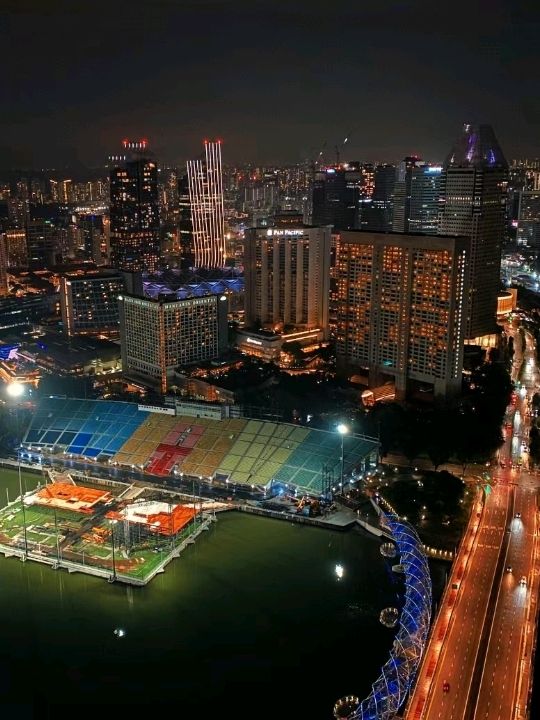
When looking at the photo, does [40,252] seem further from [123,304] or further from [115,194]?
[123,304]

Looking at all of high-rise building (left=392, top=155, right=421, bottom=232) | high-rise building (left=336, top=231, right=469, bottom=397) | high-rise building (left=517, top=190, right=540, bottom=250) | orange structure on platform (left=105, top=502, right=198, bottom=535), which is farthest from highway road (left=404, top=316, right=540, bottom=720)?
high-rise building (left=517, top=190, right=540, bottom=250)

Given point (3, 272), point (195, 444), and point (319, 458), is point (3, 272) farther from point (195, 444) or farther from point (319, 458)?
point (319, 458)

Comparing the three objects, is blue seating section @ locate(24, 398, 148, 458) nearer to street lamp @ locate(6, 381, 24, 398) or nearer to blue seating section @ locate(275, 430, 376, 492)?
street lamp @ locate(6, 381, 24, 398)

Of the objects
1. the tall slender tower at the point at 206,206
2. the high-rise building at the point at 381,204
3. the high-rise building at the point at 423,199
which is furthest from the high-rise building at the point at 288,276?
the high-rise building at the point at 381,204

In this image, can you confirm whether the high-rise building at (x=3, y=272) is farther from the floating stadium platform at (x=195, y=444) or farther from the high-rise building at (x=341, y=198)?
the floating stadium platform at (x=195, y=444)

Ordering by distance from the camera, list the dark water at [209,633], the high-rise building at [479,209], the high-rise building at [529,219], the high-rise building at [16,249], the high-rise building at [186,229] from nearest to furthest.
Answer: the dark water at [209,633] < the high-rise building at [479,209] < the high-rise building at [186,229] < the high-rise building at [16,249] < the high-rise building at [529,219]

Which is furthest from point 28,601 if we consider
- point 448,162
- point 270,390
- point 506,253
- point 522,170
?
point 522,170
